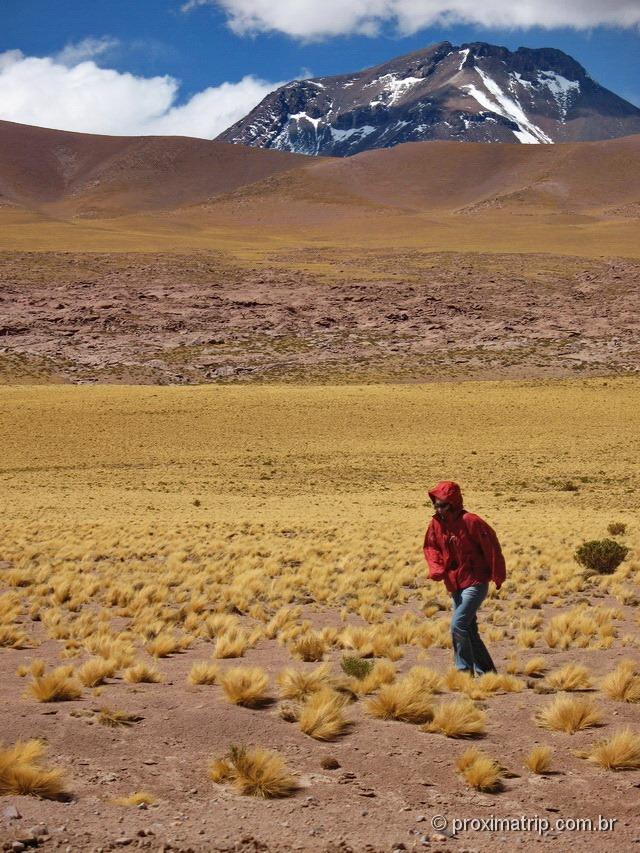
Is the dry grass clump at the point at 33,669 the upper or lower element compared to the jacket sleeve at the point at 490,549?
lower

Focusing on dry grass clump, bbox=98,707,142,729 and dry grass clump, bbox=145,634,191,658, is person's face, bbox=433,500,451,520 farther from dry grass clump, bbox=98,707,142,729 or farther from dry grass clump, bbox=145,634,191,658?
dry grass clump, bbox=145,634,191,658

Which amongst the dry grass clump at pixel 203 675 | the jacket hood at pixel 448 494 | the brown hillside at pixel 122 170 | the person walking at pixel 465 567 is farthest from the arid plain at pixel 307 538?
the brown hillside at pixel 122 170

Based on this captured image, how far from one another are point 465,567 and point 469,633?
1.94ft

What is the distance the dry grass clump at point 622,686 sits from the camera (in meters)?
7.47

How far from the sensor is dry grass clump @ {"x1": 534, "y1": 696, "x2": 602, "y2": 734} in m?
6.71

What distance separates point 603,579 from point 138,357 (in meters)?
45.1

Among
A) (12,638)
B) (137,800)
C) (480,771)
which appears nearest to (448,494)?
(480,771)

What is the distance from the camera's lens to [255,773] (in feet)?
18.5

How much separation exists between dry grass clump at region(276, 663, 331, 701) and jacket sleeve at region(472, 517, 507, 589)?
175cm

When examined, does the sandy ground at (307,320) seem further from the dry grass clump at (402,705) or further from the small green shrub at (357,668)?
the dry grass clump at (402,705)

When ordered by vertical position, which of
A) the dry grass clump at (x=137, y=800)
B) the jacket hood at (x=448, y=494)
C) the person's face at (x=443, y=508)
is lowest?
the dry grass clump at (x=137, y=800)

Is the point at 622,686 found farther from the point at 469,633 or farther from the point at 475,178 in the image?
the point at 475,178

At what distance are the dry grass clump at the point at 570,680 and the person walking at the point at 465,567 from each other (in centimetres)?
55

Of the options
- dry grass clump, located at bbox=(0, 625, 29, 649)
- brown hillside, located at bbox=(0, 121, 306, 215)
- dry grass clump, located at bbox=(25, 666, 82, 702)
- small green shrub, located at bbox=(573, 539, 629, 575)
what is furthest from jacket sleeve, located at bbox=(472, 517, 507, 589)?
brown hillside, located at bbox=(0, 121, 306, 215)
